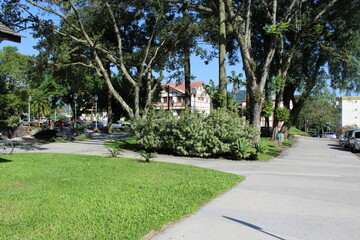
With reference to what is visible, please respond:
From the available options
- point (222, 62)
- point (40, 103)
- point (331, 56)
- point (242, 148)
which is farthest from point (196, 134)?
point (40, 103)

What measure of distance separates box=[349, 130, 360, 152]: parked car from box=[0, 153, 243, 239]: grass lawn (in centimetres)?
1627

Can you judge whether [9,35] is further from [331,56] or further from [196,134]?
[331,56]

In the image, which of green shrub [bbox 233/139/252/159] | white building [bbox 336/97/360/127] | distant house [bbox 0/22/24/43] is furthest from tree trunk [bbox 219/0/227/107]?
white building [bbox 336/97/360/127]

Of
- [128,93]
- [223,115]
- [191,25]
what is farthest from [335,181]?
[128,93]

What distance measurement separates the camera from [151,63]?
22922mm

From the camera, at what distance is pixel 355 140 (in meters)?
22.1

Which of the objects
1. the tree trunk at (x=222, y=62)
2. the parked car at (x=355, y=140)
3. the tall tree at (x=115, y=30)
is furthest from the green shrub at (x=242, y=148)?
the parked car at (x=355, y=140)

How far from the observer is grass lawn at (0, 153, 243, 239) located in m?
4.39

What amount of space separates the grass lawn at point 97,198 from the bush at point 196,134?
3.96 m

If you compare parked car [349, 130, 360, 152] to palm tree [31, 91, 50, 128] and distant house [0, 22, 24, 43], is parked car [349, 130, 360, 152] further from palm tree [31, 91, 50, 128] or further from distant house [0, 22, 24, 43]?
palm tree [31, 91, 50, 128]

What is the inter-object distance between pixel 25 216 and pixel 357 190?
729 cm

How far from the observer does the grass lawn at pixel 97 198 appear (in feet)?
14.4

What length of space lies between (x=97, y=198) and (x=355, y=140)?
21109mm

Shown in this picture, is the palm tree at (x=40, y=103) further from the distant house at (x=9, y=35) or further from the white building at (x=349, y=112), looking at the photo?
the white building at (x=349, y=112)
